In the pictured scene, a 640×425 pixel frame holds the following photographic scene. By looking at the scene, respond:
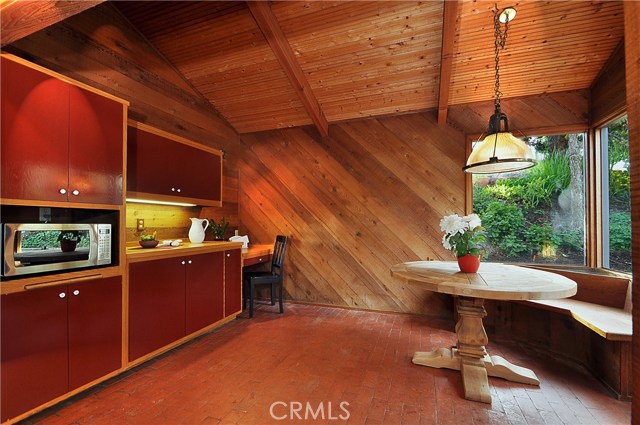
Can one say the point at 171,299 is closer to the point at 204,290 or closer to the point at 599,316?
the point at 204,290

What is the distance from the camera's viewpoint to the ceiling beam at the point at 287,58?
2.55m

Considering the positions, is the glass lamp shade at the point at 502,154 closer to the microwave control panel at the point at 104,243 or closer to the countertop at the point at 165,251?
the countertop at the point at 165,251

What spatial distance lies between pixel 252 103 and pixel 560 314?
168 inches

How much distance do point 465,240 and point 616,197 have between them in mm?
1904

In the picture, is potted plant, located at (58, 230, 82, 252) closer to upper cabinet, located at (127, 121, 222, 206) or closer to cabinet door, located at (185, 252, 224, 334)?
upper cabinet, located at (127, 121, 222, 206)

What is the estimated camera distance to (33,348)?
62.8 inches

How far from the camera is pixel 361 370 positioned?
7.36 ft

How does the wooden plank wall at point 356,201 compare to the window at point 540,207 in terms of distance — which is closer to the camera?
the window at point 540,207

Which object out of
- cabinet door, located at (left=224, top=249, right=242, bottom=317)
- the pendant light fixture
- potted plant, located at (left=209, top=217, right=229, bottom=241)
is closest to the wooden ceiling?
the pendant light fixture

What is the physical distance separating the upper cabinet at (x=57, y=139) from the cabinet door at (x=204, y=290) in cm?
98

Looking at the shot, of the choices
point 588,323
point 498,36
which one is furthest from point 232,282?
point 498,36

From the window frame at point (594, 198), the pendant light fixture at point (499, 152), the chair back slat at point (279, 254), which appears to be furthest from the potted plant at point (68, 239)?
the window frame at point (594, 198)

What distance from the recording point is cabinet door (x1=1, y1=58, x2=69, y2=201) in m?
1.53

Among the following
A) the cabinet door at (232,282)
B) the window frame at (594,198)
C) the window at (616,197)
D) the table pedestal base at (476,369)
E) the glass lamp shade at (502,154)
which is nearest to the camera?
the table pedestal base at (476,369)
